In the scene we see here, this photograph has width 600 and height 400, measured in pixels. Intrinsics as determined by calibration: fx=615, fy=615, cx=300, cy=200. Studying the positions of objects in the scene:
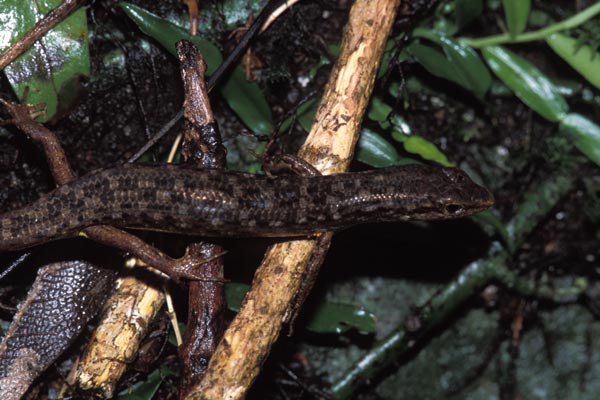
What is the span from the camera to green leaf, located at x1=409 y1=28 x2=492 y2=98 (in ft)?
17.5

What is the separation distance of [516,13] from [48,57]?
400 cm

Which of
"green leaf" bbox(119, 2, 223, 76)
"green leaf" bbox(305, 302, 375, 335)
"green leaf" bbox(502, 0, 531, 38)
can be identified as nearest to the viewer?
"green leaf" bbox(119, 2, 223, 76)

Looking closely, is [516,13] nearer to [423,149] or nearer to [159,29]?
[423,149]

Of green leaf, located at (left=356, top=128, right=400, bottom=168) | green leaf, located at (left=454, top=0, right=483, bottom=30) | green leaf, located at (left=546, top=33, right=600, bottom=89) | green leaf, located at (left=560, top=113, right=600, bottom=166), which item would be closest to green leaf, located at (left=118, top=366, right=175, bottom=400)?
green leaf, located at (left=356, top=128, right=400, bottom=168)

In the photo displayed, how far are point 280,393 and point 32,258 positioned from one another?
7.89ft

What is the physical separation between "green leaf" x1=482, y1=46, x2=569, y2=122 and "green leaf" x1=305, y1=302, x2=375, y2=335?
251cm

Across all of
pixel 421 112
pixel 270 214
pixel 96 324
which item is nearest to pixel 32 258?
pixel 96 324

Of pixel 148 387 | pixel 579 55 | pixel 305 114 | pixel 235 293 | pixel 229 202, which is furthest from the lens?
pixel 579 55

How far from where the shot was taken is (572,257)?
20.4ft

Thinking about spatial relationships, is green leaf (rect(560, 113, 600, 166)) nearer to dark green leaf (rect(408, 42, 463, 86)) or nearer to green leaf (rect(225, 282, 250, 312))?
dark green leaf (rect(408, 42, 463, 86))

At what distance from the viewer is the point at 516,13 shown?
5551 mm

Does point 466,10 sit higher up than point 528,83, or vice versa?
point 466,10

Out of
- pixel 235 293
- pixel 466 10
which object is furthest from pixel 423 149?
pixel 235 293

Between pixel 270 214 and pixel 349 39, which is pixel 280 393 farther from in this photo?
pixel 349 39
